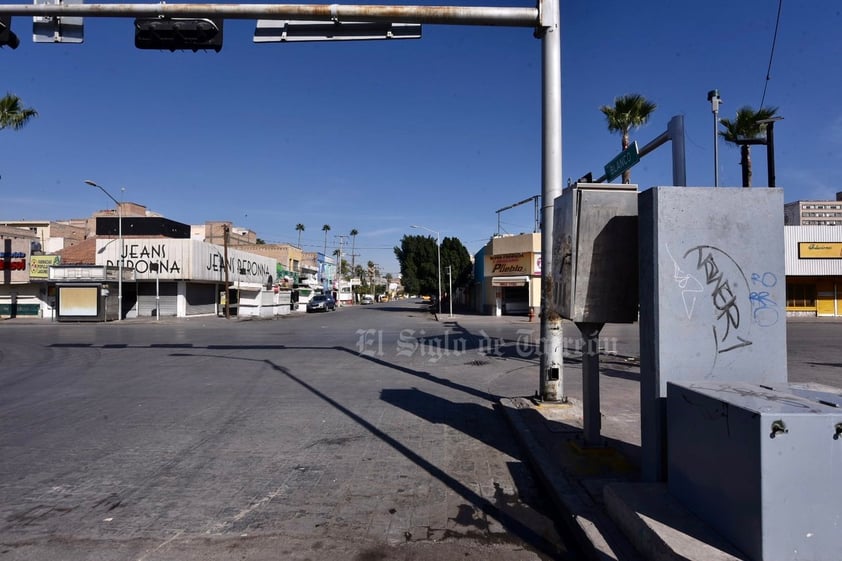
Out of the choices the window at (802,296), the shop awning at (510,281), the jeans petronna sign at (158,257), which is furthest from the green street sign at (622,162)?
the window at (802,296)

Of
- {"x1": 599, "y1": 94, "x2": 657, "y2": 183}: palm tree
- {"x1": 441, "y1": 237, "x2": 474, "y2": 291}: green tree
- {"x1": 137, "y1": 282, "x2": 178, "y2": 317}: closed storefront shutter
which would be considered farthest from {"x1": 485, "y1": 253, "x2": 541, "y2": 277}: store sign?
{"x1": 137, "y1": 282, "x2": 178, "y2": 317}: closed storefront shutter

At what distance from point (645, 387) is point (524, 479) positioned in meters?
1.74

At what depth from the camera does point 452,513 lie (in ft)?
14.4

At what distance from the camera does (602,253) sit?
497 cm

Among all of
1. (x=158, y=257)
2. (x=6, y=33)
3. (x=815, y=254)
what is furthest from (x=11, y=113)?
(x=815, y=254)

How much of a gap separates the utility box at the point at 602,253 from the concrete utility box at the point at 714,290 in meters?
0.85

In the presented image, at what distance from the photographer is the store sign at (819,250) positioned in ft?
118

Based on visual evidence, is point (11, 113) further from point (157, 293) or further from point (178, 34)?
point (178, 34)

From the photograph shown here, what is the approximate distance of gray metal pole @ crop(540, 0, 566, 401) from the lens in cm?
777

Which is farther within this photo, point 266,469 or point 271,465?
point 271,465

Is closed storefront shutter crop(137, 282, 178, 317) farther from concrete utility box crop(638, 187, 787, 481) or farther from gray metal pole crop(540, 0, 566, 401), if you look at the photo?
concrete utility box crop(638, 187, 787, 481)

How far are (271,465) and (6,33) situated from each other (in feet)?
24.5

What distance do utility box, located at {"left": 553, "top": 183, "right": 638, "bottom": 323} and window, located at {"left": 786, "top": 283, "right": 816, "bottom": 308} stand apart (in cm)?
4152

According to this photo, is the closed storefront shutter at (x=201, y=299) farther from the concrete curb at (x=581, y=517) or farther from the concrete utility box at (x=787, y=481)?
the concrete utility box at (x=787, y=481)
